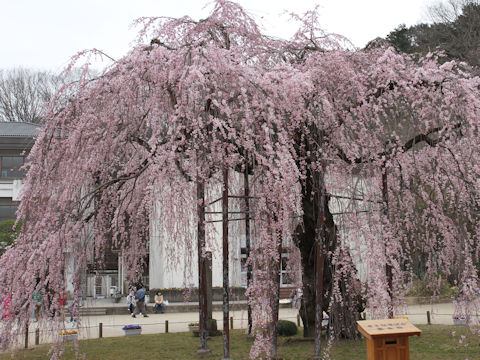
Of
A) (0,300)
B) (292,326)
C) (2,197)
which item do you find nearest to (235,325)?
(292,326)

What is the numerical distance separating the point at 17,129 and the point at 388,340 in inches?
1076

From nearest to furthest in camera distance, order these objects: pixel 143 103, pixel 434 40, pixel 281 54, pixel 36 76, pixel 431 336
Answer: pixel 143 103, pixel 281 54, pixel 431 336, pixel 434 40, pixel 36 76

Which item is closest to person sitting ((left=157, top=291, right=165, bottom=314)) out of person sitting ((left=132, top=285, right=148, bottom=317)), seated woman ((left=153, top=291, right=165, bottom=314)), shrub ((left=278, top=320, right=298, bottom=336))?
seated woman ((left=153, top=291, right=165, bottom=314))

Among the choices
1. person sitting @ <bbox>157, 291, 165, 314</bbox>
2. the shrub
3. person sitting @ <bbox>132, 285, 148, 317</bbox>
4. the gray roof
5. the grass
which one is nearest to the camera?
the grass

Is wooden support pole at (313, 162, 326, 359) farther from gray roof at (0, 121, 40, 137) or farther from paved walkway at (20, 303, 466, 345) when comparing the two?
gray roof at (0, 121, 40, 137)

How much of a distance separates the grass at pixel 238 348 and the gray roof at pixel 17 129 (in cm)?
1865

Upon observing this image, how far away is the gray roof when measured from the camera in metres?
27.6

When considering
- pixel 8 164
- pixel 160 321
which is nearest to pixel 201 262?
pixel 160 321

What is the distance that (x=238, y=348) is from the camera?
9.84 meters

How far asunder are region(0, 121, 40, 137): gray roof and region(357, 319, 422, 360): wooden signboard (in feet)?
82.1

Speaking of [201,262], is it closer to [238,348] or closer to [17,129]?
[238,348]

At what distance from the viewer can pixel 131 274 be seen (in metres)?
11.4

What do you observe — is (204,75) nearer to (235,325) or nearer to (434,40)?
(235,325)

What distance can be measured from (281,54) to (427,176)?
3635 millimetres
